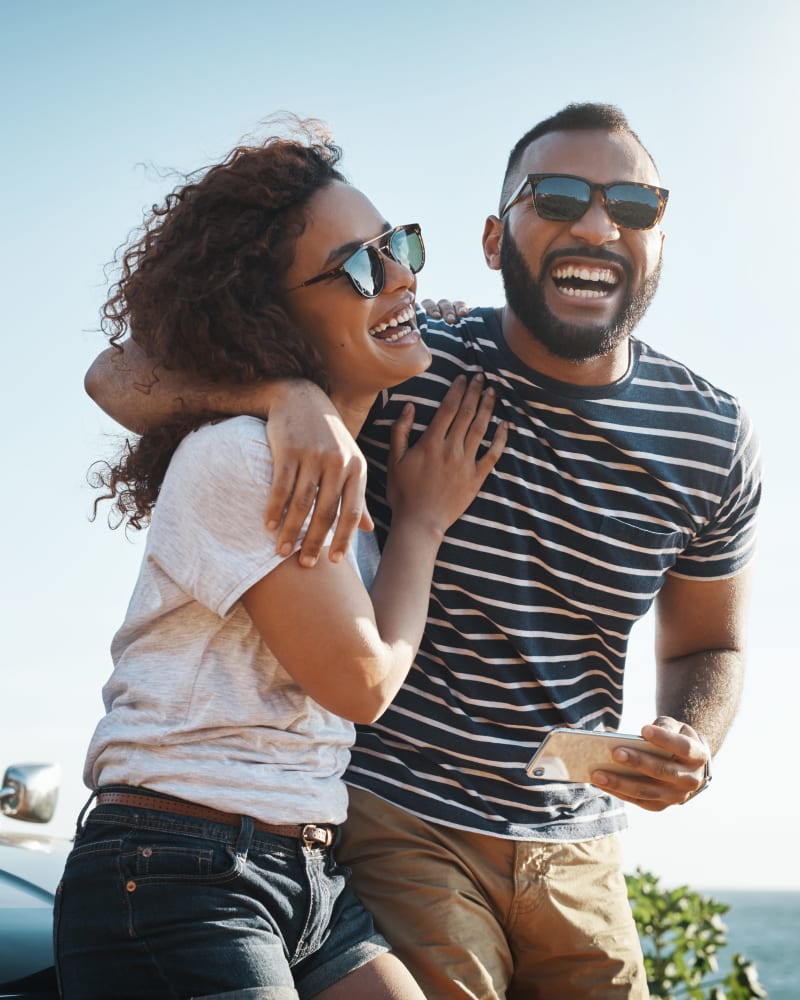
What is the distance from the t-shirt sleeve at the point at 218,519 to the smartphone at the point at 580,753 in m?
0.83

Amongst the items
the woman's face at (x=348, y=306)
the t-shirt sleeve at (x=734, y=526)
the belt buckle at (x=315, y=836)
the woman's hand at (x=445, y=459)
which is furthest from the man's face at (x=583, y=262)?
the belt buckle at (x=315, y=836)

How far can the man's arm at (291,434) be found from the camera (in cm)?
234

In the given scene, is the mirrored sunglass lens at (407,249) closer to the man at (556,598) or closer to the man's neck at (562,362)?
the man at (556,598)

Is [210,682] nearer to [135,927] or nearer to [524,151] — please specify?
[135,927]

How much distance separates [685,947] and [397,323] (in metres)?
4.38

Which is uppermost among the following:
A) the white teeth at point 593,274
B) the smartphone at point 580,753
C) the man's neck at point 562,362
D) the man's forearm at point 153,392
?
the white teeth at point 593,274

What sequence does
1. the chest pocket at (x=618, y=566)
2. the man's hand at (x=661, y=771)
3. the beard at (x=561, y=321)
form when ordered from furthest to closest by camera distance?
the beard at (x=561, y=321) → the chest pocket at (x=618, y=566) → the man's hand at (x=661, y=771)

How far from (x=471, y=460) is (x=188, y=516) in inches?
41.4

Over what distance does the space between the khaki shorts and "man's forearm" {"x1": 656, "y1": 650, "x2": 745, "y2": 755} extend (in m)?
0.49

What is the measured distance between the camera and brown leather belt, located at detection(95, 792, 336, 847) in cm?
233

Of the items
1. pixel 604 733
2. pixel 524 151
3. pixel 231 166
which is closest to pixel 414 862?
pixel 604 733

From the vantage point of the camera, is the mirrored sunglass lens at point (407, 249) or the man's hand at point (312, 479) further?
the mirrored sunglass lens at point (407, 249)

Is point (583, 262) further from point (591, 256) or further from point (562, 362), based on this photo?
point (562, 362)

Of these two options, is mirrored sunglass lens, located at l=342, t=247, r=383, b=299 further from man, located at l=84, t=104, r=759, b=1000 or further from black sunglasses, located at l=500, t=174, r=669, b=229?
black sunglasses, located at l=500, t=174, r=669, b=229
